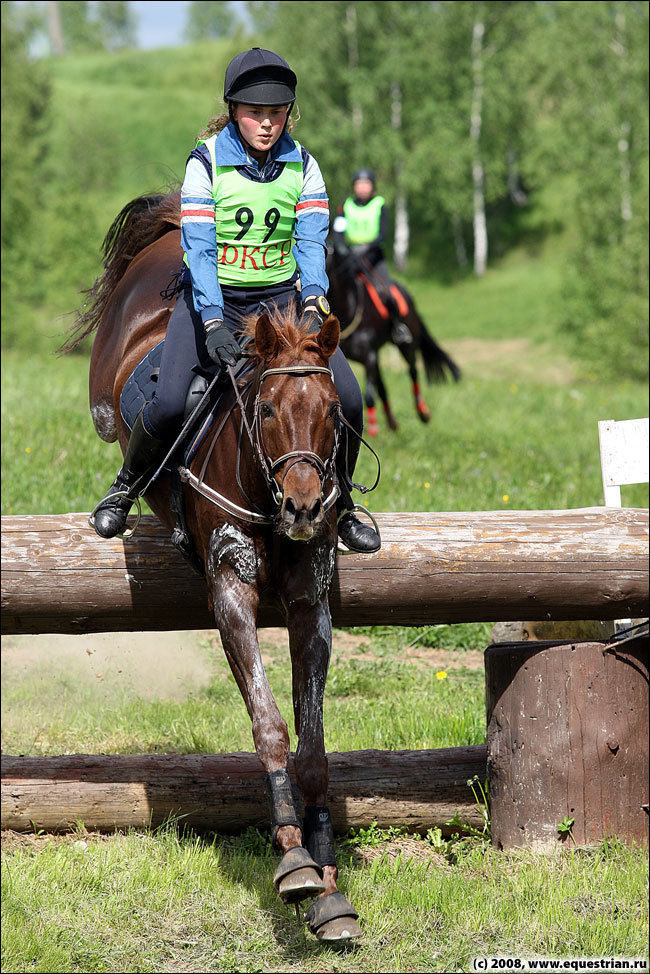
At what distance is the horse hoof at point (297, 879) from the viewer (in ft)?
11.5

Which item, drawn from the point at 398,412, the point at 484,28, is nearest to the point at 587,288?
the point at 398,412

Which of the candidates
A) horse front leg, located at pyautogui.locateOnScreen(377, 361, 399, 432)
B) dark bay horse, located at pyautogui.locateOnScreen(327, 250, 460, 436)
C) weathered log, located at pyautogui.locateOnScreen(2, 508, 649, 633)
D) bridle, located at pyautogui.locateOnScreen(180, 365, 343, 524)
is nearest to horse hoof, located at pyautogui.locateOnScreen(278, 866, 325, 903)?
bridle, located at pyautogui.locateOnScreen(180, 365, 343, 524)

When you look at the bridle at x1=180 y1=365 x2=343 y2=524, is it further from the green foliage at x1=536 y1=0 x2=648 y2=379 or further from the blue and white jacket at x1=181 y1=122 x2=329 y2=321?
the green foliage at x1=536 y1=0 x2=648 y2=379

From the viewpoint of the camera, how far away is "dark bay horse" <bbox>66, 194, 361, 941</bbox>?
365cm

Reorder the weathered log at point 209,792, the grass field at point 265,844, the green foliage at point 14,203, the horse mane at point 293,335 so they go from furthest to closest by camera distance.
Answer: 1. the green foliage at point 14,203
2. the weathered log at point 209,792
3. the grass field at point 265,844
4. the horse mane at point 293,335

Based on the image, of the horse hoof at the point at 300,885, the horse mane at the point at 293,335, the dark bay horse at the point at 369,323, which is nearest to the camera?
the horse hoof at the point at 300,885

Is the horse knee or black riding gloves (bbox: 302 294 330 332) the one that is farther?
black riding gloves (bbox: 302 294 330 332)

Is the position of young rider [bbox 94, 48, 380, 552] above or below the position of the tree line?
below

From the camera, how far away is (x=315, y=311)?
4.18m

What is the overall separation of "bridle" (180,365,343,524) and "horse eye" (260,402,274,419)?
0.02 metres

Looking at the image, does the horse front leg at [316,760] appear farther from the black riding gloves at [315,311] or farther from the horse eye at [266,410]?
the black riding gloves at [315,311]

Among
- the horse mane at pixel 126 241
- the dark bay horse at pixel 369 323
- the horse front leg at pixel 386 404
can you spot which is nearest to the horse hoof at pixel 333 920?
the horse mane at pixel 126 241

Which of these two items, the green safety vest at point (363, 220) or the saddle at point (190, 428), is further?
the green safety vest at point (363, 220)

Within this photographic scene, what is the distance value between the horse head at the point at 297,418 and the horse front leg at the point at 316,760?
49 centimetres
